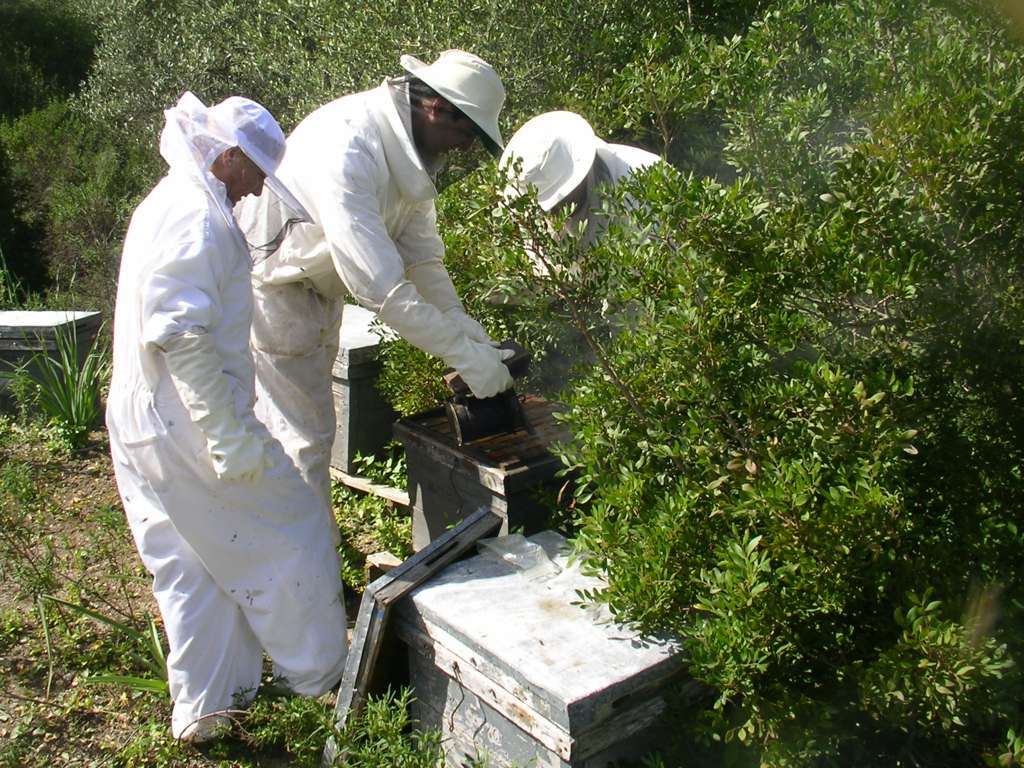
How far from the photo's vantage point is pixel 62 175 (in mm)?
9727

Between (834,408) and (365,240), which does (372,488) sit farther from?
(834,408)

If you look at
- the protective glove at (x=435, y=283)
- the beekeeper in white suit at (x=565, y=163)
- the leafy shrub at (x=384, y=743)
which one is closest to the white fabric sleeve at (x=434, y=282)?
the protective glove at (x=435, y=283)

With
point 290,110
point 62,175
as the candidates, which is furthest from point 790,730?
point 62,175

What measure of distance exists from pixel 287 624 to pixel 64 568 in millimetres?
1590

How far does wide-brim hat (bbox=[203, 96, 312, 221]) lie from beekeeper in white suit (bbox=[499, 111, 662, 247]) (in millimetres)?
773

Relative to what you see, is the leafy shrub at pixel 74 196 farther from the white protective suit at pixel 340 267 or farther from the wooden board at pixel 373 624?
the wooden board at pixel 373 624

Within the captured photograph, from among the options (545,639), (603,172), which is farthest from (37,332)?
(545,639)

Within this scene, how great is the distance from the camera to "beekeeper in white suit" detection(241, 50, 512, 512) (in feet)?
10.3

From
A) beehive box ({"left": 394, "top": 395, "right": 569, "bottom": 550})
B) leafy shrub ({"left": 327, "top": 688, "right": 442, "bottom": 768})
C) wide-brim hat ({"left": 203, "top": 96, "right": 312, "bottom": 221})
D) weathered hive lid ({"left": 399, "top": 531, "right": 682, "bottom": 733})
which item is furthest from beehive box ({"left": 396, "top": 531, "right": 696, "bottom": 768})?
wide-brim hat ({"left": 203, "top": 96, "right": 312, "bottom": 221})

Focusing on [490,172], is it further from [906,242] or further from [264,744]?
[264,744]

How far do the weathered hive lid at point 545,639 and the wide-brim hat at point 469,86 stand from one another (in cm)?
143

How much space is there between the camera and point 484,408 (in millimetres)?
3398

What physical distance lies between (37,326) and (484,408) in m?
3.28

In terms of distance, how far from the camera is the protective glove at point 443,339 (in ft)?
10.3
